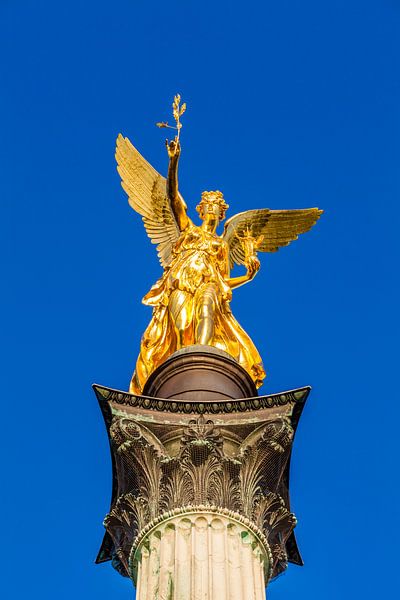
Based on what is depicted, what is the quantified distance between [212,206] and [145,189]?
3506mm

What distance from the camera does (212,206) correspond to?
97.2ft

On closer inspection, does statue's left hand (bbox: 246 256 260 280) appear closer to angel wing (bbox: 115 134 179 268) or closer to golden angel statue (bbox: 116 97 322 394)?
golden angel statue (bbox: 116 97 322 394)

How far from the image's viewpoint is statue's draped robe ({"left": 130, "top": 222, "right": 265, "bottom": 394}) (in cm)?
2614

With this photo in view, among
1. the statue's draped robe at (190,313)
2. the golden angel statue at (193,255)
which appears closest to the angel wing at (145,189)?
the golden angel statue at (193,255)

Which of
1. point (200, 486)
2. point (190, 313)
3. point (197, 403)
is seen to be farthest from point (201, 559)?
point (190, 313)

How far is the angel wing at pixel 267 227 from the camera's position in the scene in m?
31.0

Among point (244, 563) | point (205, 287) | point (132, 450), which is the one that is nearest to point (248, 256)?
point (205, 287)

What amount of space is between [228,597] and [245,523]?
1861 millimetres

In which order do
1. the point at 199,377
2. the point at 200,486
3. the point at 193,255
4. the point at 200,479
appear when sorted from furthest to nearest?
the point at 193,255
the point at 199,377
the point at 200,479
the point at 200,486

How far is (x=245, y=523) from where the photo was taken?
19.6 meters

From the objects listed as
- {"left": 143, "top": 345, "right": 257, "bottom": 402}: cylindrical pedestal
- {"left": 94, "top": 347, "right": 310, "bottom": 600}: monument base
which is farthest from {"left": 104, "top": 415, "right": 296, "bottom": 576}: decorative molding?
{"left": 143, "top": 345, "right": 257, "bottom": 402}: cylindrical pedestal

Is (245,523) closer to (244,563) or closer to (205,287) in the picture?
(244,563)

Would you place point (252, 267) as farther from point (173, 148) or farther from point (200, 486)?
point (200, 486)

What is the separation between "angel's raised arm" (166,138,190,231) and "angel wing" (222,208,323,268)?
148 cm
